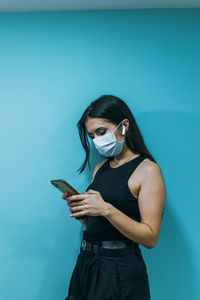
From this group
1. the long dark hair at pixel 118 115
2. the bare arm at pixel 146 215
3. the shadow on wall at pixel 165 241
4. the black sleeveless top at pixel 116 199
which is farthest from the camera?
the shadow on wall at pixel 165 241

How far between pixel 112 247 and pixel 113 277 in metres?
0.10

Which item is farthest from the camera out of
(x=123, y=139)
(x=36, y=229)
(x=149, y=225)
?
(x=36, y=229)

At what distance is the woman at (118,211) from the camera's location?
958 mm

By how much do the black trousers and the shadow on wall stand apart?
0.30 meters

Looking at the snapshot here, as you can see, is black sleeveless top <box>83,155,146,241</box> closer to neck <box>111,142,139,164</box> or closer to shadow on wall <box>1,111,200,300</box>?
neck <box>111,142,139,164</box>

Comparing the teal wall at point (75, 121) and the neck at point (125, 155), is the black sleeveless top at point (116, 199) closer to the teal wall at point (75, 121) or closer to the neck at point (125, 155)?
the neck at point (125, 155)

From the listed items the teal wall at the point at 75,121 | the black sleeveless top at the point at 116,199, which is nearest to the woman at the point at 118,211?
the black sleeveless top at the point at 116,199

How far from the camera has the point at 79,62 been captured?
1.41 metres

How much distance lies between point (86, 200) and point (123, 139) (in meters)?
0.32

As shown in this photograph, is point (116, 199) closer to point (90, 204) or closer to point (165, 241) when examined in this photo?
point (90, 204)

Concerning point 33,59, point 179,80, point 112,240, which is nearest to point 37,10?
point 33,59

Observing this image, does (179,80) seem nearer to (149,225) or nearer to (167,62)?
(167,62)

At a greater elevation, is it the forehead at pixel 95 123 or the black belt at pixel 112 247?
the forehead at pixel 95 123

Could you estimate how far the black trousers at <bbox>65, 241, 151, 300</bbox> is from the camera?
975 mm
